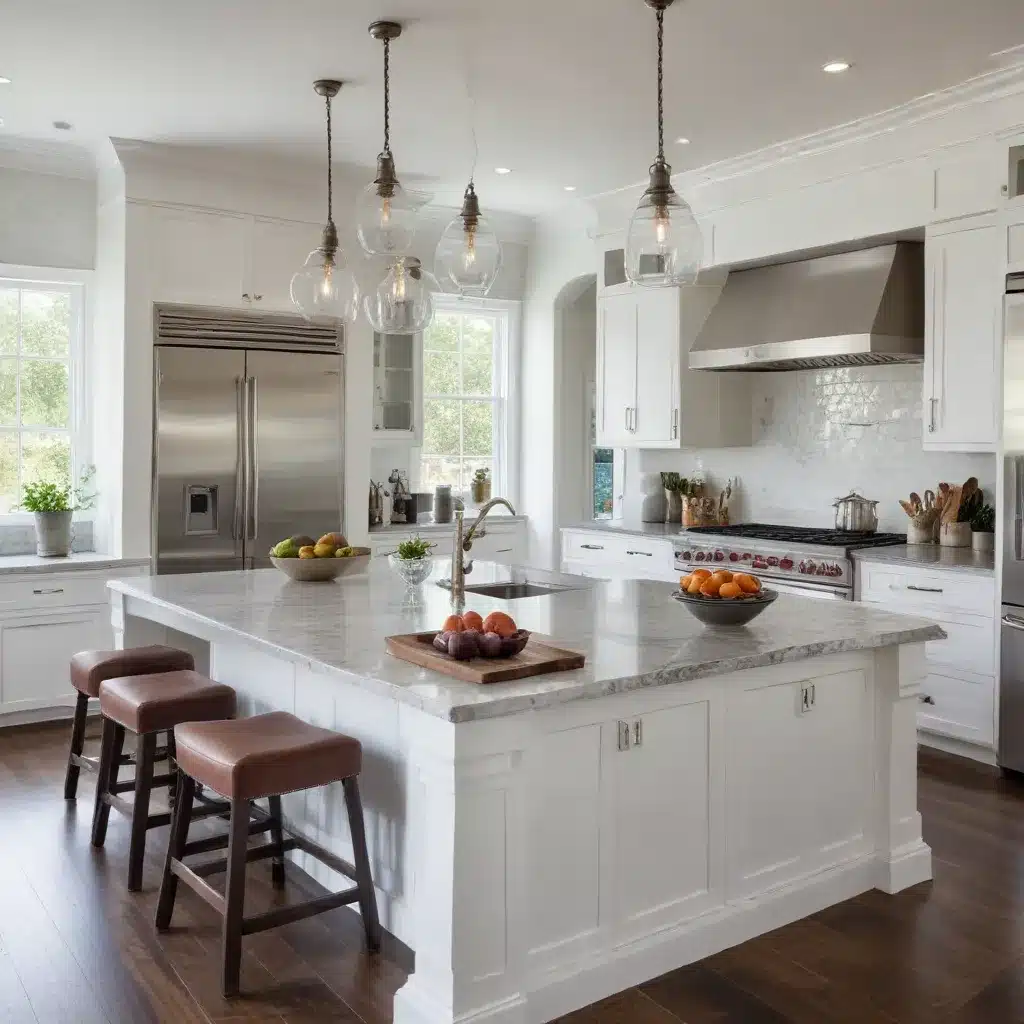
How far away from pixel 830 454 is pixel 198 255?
11.8 feet

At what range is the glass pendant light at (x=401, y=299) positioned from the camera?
12.0 ft

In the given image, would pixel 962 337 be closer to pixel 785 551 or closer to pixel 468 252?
pixel 785 551

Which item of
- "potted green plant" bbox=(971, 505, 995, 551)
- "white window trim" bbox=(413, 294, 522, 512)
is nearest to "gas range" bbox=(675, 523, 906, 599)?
"potted green plant" bbox=(971, 505, 995, 551)

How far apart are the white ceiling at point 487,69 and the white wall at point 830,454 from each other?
1.39 metres

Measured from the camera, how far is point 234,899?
2.62 metres

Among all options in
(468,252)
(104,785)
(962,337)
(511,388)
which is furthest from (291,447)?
(962,337)

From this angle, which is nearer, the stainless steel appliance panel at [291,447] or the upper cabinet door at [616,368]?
the stainless steel appliance panel at [291,447]

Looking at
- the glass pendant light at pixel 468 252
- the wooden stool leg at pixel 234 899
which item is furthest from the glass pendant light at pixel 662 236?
the wooden stool leg at pixel 234 899

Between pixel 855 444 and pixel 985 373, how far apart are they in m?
1.19

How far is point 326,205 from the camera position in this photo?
19.9 ft

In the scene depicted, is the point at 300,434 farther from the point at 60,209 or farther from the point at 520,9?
the point at 520,9

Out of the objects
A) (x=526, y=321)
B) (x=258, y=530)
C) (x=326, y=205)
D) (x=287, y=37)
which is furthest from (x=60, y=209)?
(x=526, y=321)

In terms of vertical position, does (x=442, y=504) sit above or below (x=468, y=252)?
below

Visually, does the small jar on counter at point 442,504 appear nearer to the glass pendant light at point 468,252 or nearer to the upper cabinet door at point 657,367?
the upper cabinet door at point 657,367
